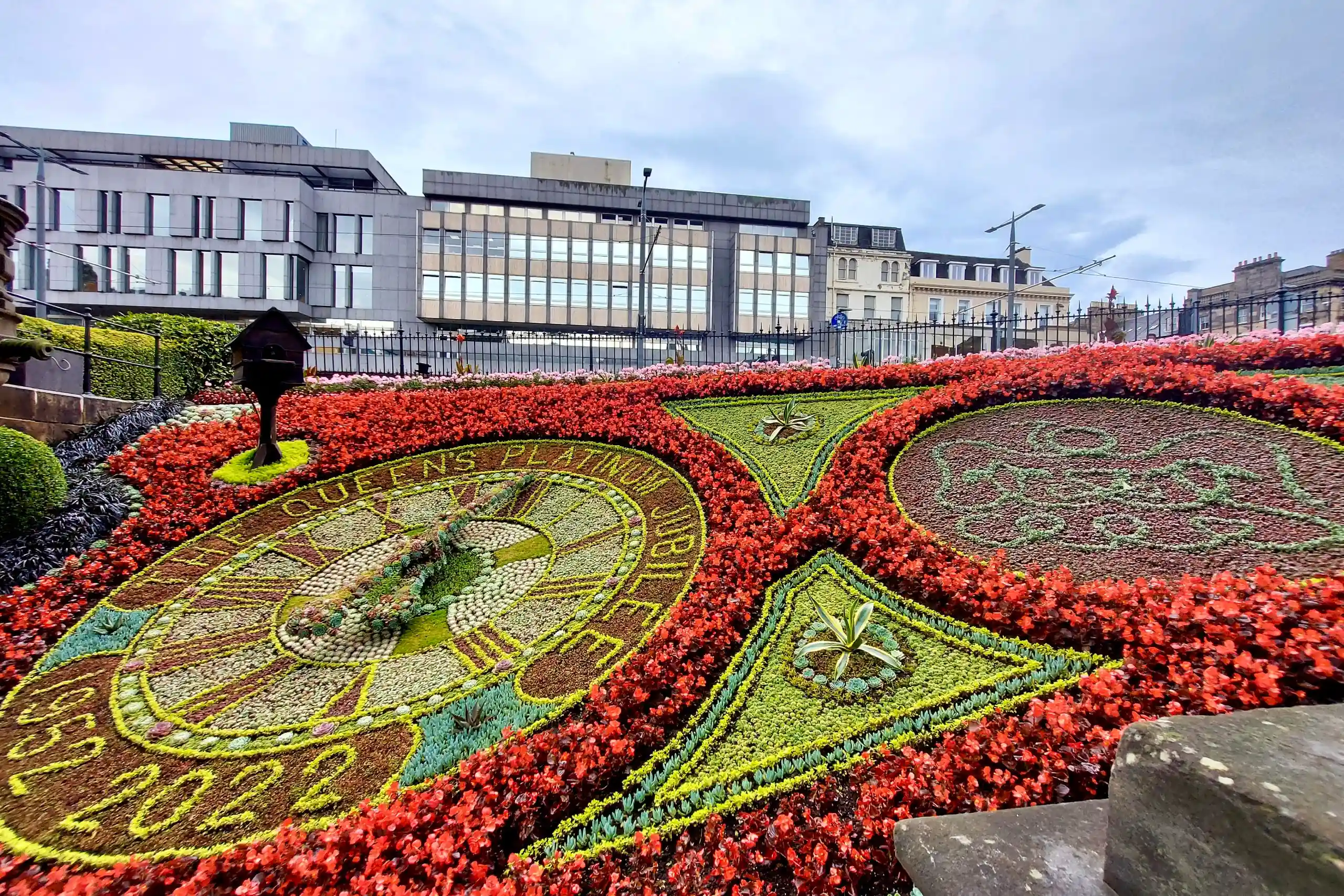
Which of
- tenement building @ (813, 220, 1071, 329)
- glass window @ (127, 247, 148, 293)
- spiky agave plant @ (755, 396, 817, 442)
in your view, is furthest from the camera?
tenement building @ (813, 220, 1071, 329)

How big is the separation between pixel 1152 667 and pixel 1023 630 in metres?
0.82

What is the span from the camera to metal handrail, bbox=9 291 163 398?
31.1 feet

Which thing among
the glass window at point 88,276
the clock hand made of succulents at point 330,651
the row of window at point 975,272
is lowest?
the clock hand made of succulents at point 330,651

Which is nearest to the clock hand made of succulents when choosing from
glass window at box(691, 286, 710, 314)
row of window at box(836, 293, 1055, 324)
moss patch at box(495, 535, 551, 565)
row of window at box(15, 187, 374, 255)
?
moss patch at box(495, 535, 551, 565)

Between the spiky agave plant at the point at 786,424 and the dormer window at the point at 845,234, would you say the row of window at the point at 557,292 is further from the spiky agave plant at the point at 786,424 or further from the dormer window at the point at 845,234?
the spiky agave plant at the point at 786,424

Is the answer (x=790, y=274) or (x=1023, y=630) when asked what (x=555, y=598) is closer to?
(x=1023, y=630)

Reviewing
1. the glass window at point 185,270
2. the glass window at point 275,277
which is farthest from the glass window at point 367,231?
the glass window at point 185,270

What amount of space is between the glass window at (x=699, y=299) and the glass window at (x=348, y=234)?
2733cm

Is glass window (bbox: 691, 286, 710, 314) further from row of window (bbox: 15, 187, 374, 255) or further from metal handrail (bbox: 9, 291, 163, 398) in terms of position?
metal handrail (bbox: 9, 291, 163, 398)

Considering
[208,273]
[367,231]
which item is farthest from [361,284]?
[208,273]

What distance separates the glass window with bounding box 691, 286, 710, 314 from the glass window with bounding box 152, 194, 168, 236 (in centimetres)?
4063

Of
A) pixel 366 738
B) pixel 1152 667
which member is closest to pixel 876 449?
pixel 1152 667

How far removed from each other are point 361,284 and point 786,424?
161 ft

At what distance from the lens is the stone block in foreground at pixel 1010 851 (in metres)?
2.16
